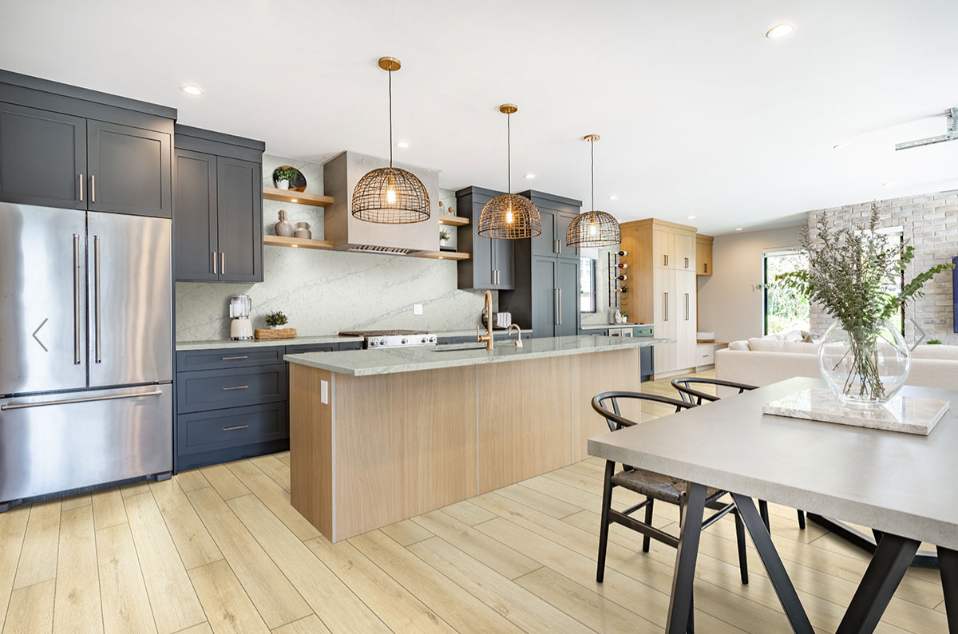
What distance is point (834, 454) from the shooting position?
1197mm

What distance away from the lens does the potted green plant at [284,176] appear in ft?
14.5

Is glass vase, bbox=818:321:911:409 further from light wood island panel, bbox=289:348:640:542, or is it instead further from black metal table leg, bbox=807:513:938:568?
light wood island panel, bbox=289:348:640:542

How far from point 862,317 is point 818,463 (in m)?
0.79

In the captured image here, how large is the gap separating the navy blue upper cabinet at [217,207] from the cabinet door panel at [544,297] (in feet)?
10.1

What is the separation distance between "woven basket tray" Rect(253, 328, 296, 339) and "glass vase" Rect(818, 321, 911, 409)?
3.88 meters

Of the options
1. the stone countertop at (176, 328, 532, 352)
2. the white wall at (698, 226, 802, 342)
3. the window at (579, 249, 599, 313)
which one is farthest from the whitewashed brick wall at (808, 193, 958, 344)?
the stone countertop at (176, 328, 532, 352)

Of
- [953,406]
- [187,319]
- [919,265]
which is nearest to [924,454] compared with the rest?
[953,406]

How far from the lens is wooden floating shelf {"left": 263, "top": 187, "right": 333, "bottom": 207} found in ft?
14.1

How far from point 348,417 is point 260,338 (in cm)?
213

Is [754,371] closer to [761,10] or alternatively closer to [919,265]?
[761,10]

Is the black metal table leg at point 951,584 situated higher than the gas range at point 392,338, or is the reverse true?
the gas range at point 392,338

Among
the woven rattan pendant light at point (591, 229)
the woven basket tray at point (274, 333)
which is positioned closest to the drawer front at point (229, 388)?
the woven basket tray at point (274, 333)

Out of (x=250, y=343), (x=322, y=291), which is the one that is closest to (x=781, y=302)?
(x=322, y=291)

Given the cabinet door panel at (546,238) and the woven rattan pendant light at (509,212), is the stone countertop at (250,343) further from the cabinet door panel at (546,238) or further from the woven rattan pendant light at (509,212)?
the cabinet door panel at (546,238)
